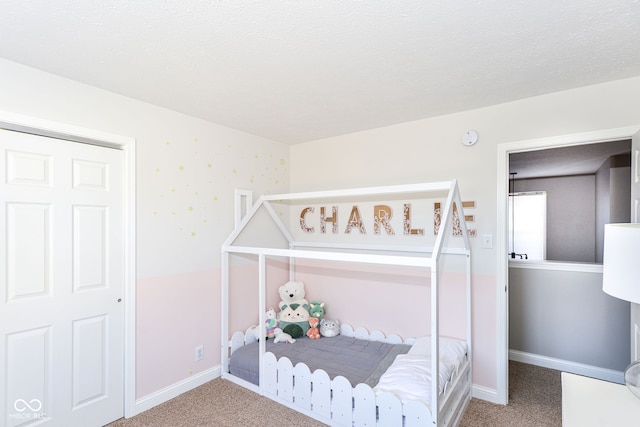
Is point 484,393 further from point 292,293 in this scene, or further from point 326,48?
point 326,48

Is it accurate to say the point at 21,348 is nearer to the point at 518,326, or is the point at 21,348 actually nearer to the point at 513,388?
the point at 513,388

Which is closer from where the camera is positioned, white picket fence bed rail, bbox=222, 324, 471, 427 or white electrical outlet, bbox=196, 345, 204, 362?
white picket fence bed rail, bbox=222, 324, 471, 427

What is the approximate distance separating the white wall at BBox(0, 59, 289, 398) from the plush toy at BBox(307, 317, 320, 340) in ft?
2.82

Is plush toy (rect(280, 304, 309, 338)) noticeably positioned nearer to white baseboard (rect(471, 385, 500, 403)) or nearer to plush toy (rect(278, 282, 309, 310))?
plush toy (rect(278, 282, 309, 310))

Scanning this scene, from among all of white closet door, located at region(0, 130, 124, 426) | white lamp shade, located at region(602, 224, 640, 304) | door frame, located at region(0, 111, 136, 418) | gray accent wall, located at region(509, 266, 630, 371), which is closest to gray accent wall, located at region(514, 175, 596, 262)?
gray accent wall, located at region(509, 266, 630, 371)

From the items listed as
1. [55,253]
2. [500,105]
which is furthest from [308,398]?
[500,105]

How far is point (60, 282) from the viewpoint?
197 cm

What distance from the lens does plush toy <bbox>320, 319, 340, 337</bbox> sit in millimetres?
3078

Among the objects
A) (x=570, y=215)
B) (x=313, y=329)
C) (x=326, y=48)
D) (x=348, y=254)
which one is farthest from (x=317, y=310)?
(x=570, y=215)

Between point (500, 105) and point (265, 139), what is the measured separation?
85.9 inches

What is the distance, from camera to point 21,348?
182 centimetres

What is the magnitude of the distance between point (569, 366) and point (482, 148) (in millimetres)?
2213

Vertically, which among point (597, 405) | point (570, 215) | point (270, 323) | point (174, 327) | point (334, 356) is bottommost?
point (334, 356)

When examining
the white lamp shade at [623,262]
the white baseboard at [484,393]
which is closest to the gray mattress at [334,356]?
the white baseboard at [484,393]
